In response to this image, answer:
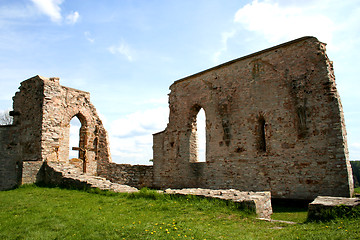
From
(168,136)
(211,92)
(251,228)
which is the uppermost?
(211,92)

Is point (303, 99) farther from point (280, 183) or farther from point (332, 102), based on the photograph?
point (280, 183)

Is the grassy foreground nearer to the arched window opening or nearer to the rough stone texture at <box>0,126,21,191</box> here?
the arched window opening

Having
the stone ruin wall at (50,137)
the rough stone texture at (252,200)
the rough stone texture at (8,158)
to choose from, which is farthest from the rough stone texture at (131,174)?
the rough stone texture at (252,200)

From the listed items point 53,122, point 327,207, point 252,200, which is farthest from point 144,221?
point 53,122

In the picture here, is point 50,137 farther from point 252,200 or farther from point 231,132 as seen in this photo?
point 252,200

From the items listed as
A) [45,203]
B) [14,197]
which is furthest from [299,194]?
[14,197]

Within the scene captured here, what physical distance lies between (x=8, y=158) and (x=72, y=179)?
593cm

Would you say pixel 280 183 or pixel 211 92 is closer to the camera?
pixel 280 183

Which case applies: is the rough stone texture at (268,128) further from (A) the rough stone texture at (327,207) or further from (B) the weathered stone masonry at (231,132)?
(A) the rough stone texture at (327,207)

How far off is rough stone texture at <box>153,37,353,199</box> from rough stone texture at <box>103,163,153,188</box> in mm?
1152

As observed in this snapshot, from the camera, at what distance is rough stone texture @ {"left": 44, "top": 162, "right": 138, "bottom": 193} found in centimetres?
1101

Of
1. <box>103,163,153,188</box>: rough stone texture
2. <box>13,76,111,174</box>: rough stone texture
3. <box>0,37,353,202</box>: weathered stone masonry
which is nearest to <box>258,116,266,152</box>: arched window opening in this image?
<box>0,37,353,202</box>: weathered stone masonry

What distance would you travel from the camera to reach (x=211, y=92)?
14.8 meters

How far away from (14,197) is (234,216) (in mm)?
7912
